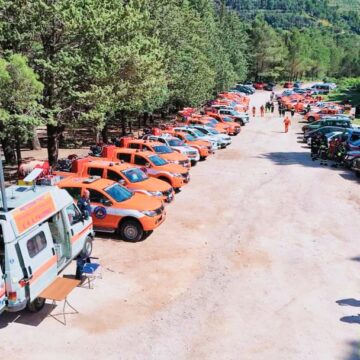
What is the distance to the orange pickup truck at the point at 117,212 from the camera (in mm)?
13672

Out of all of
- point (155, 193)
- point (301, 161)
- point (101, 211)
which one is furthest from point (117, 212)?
point (301, 161)

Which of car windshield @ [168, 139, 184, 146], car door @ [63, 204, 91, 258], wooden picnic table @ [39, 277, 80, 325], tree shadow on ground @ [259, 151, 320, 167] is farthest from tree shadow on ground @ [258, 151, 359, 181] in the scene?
wooden picnic table @ [39, 277, 80, 325]

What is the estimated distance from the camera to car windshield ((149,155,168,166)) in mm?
19375

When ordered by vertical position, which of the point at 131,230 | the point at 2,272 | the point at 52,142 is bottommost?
the point at 131,230

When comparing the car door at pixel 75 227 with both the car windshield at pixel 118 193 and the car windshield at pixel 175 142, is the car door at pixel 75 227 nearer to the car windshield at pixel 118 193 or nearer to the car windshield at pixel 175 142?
the car windshield at pixel 118 193

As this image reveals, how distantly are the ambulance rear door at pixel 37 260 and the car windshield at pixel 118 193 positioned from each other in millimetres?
3938

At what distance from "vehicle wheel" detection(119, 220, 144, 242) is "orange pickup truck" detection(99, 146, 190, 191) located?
5.33 m

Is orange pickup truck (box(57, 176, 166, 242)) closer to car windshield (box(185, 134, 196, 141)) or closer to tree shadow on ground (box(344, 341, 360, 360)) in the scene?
tree shadow on ground (box(344, 341, 360, 360))

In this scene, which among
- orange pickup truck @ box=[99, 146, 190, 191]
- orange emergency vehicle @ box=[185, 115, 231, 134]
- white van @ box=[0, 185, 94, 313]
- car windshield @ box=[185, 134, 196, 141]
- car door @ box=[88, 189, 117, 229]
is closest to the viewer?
white van @ box=[0, 185, 94, 313]

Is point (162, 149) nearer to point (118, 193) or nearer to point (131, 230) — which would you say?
point (118, 193)

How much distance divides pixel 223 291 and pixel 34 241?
14.2 ft

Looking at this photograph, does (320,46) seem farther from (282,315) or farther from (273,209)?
(282,315)

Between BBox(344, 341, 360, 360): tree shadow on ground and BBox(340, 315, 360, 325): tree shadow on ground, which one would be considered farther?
BBox(340, 315, 360, 325): tree shadow on ground

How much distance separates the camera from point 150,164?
19203 mm
